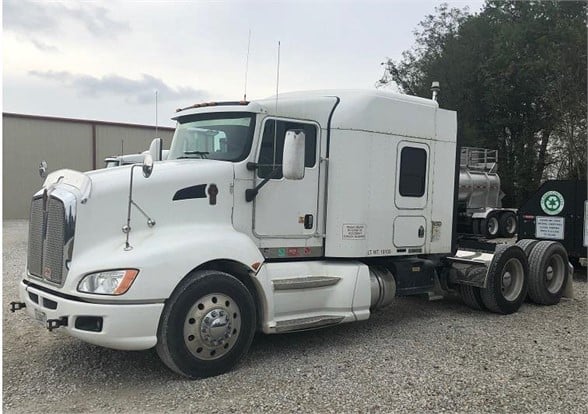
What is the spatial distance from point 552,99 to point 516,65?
306 centimetres

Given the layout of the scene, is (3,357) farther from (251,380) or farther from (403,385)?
(403,385)

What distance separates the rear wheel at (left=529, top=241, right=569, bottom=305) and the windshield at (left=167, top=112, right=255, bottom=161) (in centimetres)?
533

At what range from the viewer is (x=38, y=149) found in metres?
27.4

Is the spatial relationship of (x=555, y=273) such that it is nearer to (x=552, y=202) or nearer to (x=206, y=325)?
(x=552, y=202)

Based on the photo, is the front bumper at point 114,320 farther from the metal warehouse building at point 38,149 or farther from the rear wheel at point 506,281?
the metal warehouse building at point 38,149

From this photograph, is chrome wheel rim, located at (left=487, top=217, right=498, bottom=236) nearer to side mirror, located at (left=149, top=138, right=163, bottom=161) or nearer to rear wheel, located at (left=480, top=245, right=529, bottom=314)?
rear wheel, located at (left=480, top=245, right=529, bottom=314)

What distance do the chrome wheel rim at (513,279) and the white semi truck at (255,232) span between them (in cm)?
7

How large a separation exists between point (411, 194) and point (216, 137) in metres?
2.68

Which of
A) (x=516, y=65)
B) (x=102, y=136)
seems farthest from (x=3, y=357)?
(x=516, y=65)

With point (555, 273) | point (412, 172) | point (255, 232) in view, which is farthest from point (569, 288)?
point (255, 232)

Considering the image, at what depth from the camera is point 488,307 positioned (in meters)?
8.01

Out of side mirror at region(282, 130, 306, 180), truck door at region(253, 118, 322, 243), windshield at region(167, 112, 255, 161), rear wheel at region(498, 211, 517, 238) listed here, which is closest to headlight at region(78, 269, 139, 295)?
truck door at region(253, 118, 322, 243)

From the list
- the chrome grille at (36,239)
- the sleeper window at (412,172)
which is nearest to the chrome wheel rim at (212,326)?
the chrome grille at (36,239)

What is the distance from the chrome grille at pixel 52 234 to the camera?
4.91 meters
